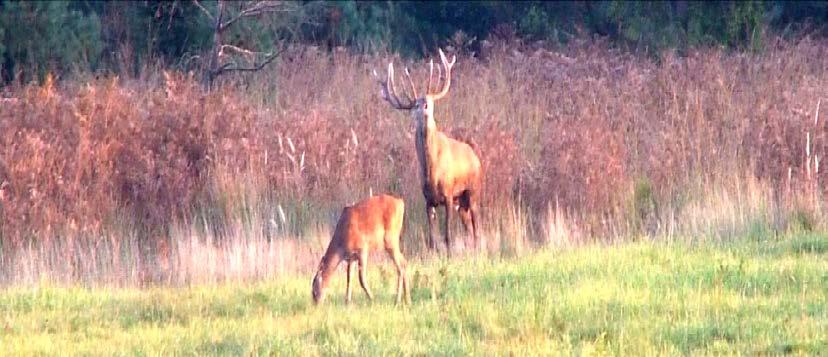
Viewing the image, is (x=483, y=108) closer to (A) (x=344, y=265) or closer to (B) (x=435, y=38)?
(A) (x=344, y=265)

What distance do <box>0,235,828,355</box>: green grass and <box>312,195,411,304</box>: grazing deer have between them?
17 cm

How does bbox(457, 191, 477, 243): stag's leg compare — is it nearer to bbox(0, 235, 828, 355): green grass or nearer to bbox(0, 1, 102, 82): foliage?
bbox(0, 235, 828, 355): green grass

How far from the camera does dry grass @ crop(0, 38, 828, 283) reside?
1313 centimetres

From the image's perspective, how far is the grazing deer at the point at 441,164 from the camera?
43.2ft

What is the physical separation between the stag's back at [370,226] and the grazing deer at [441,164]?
264 centimetres

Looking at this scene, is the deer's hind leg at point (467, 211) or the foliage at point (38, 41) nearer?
the deer's hind leg at point (467, 211)

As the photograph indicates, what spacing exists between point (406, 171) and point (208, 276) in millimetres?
3763

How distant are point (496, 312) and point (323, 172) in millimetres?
6271

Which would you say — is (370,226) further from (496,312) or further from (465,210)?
(465,210)

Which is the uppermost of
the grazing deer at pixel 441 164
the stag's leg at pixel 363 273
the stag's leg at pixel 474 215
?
the grazing deer at pixel 441 164

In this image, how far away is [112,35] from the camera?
80.7 ft

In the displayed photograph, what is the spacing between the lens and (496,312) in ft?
29.0

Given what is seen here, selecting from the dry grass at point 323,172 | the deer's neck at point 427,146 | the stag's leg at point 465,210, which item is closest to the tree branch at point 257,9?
the dry grass at point 323,172

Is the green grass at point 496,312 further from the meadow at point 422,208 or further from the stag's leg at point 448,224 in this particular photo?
the stag's leg at point 448,224
